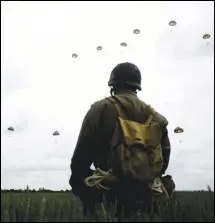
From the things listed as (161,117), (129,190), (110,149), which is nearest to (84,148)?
(110,149)

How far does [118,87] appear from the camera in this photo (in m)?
7.55

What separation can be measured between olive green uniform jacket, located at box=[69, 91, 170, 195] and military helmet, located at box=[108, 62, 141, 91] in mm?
413

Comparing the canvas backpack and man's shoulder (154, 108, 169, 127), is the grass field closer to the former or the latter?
the canvas backpack

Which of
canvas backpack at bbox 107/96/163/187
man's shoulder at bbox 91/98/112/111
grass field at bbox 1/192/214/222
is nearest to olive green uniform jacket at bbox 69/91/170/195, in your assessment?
man's shoulder at bbox 91/98/112/111

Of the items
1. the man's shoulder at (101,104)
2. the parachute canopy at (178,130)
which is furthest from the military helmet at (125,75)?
the parachute canopy at (178,130)

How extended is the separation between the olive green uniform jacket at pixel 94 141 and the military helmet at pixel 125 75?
0.41 meters

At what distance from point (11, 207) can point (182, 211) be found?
1805mm

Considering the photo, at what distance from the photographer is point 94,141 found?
7027mm

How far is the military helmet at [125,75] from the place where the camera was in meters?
7.47

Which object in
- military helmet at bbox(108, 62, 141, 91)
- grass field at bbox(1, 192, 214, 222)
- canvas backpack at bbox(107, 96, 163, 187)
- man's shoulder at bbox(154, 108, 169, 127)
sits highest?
military helmet at bbox(108, 62, 141, 91)

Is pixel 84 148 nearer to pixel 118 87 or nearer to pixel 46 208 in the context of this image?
pixel 118 87

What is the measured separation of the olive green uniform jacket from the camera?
22.9 feet

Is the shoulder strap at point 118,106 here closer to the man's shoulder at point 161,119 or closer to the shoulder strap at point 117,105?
the shoulder strap at point 117,105

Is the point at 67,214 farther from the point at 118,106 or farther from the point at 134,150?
the point at 118,106
